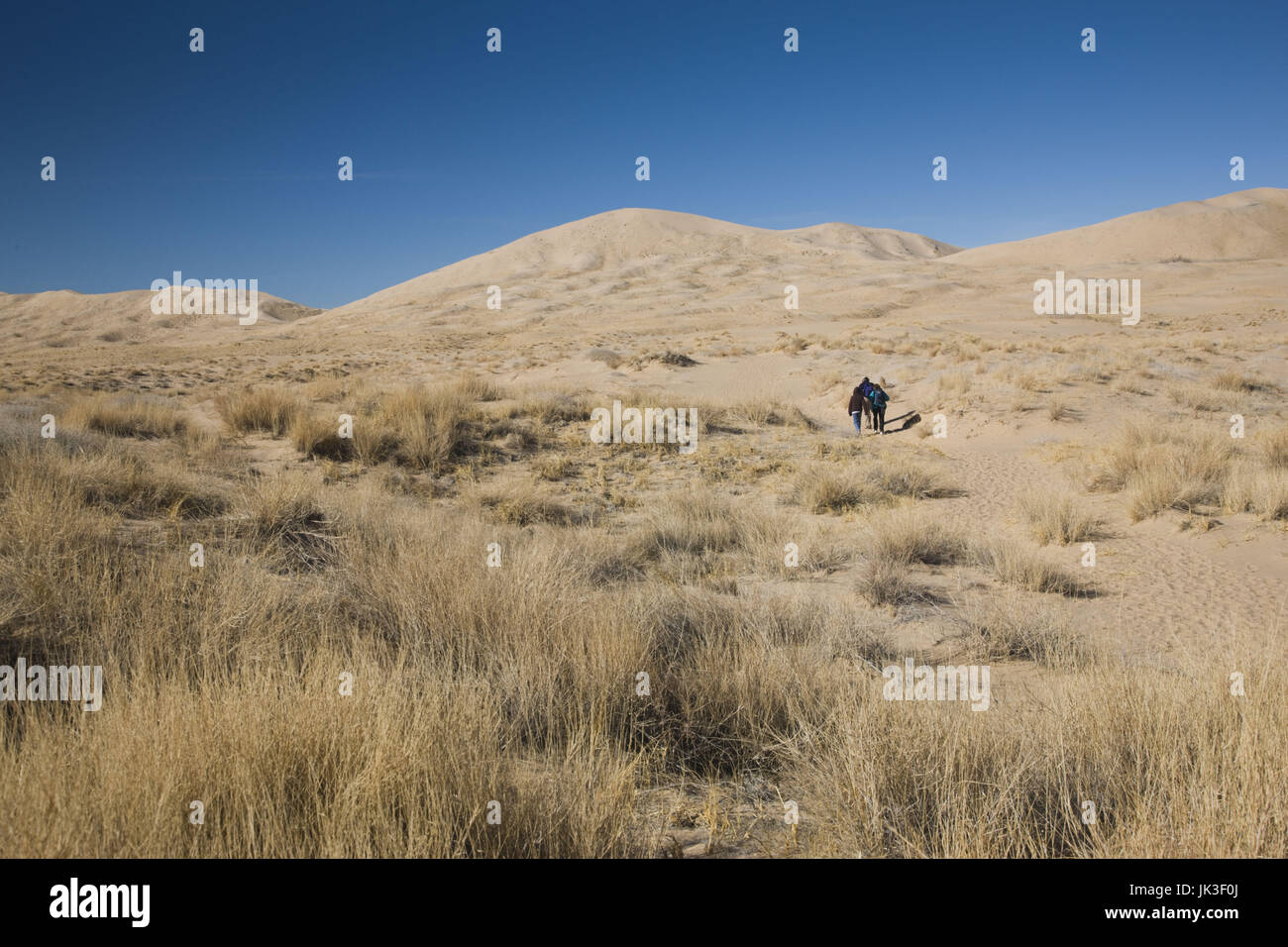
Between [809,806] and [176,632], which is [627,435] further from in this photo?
[809,806]

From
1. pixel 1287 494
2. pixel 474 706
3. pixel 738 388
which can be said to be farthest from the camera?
pixel 738 388

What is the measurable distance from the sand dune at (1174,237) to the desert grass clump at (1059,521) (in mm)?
87798

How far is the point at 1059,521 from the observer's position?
747 centimetres

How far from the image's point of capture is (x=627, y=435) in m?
12.6

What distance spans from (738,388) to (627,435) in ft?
34.0

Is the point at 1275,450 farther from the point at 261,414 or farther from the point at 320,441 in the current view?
the point at 261,414

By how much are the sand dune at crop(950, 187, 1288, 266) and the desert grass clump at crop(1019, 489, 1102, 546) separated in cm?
8780

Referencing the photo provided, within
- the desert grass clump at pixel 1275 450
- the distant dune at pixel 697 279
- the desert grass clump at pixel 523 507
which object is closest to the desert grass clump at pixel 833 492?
the desert grass clump at pixel 523 507

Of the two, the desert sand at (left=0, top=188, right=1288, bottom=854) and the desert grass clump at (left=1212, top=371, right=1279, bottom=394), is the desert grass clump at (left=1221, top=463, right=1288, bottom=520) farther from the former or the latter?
the desert grass clump at (left=1212, top=371, right=1279, bottom=394)

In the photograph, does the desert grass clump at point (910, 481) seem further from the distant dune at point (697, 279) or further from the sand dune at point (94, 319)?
the sand dune at point (94, 319)

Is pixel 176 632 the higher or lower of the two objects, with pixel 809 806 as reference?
higher

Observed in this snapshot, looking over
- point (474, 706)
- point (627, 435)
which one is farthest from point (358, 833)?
point (627, 435)

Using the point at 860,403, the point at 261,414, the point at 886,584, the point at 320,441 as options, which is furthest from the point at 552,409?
the point at 886,584

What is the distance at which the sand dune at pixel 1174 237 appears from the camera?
85.1m
